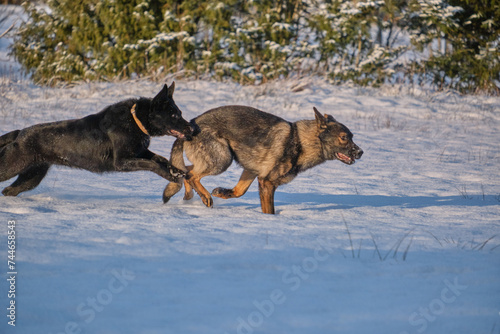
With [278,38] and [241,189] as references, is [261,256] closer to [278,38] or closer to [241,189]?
[241,189]

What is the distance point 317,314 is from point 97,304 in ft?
3.96

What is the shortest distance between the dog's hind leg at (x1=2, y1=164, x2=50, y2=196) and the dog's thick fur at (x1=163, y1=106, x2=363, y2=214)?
147cm

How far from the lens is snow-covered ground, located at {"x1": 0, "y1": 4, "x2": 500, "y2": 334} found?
2816mm

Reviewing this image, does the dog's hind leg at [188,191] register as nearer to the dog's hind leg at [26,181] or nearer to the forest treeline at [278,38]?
the dog's hind leg at [26,181]

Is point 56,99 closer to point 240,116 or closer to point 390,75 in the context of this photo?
point 240,116

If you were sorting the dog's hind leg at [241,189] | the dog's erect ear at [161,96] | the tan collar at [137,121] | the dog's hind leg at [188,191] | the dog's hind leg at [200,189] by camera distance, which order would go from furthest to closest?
the dog's hind leg at [188,191]
the dog's hind leg at [241,189]
the dog's hind leg at [200,189]
the dog's erect ear at [161,96]
the tan collar at [137,121]

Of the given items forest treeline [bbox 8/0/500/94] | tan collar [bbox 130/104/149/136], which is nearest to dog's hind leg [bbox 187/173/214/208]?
tan collar [bbox 130/104/149/136]

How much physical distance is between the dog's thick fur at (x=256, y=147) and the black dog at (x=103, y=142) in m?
0.40

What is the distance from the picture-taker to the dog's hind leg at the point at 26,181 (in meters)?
5.93

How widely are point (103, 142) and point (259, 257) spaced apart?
2.67 metres

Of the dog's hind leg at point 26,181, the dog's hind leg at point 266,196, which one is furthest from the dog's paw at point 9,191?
the dog's hind leg at point 266,196

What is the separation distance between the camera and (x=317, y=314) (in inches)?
113

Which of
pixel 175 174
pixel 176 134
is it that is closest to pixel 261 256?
pixel 175 174

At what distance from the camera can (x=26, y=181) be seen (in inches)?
235
